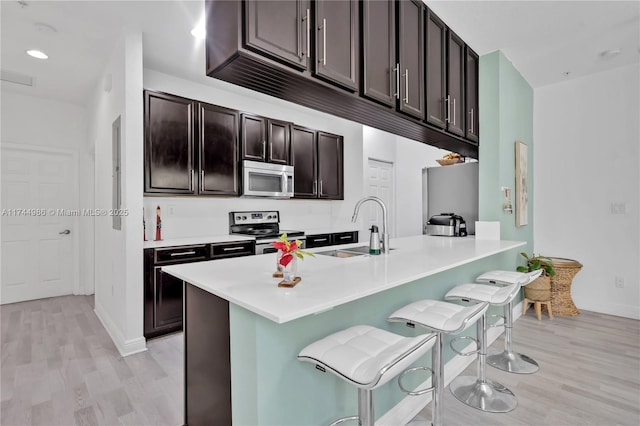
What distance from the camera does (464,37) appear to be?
2.75 metres

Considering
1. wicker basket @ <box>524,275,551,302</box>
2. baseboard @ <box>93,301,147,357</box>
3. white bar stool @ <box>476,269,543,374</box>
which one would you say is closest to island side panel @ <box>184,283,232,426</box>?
baseboard @ <box>93,301,147,357</box>

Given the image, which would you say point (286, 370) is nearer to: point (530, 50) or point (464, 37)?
point (464, 37)

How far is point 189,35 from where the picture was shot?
277cm

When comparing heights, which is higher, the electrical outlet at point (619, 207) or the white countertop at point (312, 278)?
the electrical outlet at point (619, 207)

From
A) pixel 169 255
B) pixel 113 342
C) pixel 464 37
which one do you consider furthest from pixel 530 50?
pixel 113 342

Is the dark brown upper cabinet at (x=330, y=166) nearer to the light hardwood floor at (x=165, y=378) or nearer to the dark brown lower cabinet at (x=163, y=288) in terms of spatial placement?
the dark brown lower cabinet at (x=163, y=288)

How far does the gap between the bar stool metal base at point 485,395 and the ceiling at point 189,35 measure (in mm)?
2607

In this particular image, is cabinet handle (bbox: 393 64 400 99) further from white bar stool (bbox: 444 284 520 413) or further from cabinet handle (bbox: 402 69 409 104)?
white bar stool (bbox: 444 284 520 413)

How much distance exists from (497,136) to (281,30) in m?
2.47

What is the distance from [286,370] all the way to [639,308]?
4148 millimetres

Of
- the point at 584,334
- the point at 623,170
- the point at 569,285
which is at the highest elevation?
the point at 623,170

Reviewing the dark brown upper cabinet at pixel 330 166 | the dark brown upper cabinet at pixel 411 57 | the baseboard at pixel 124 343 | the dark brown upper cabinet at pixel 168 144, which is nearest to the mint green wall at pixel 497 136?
the dark brown upper cabinet at pixel 411 57

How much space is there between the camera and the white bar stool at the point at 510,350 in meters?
2.35

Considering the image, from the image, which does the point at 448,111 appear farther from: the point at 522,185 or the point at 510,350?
the point at 510,350
